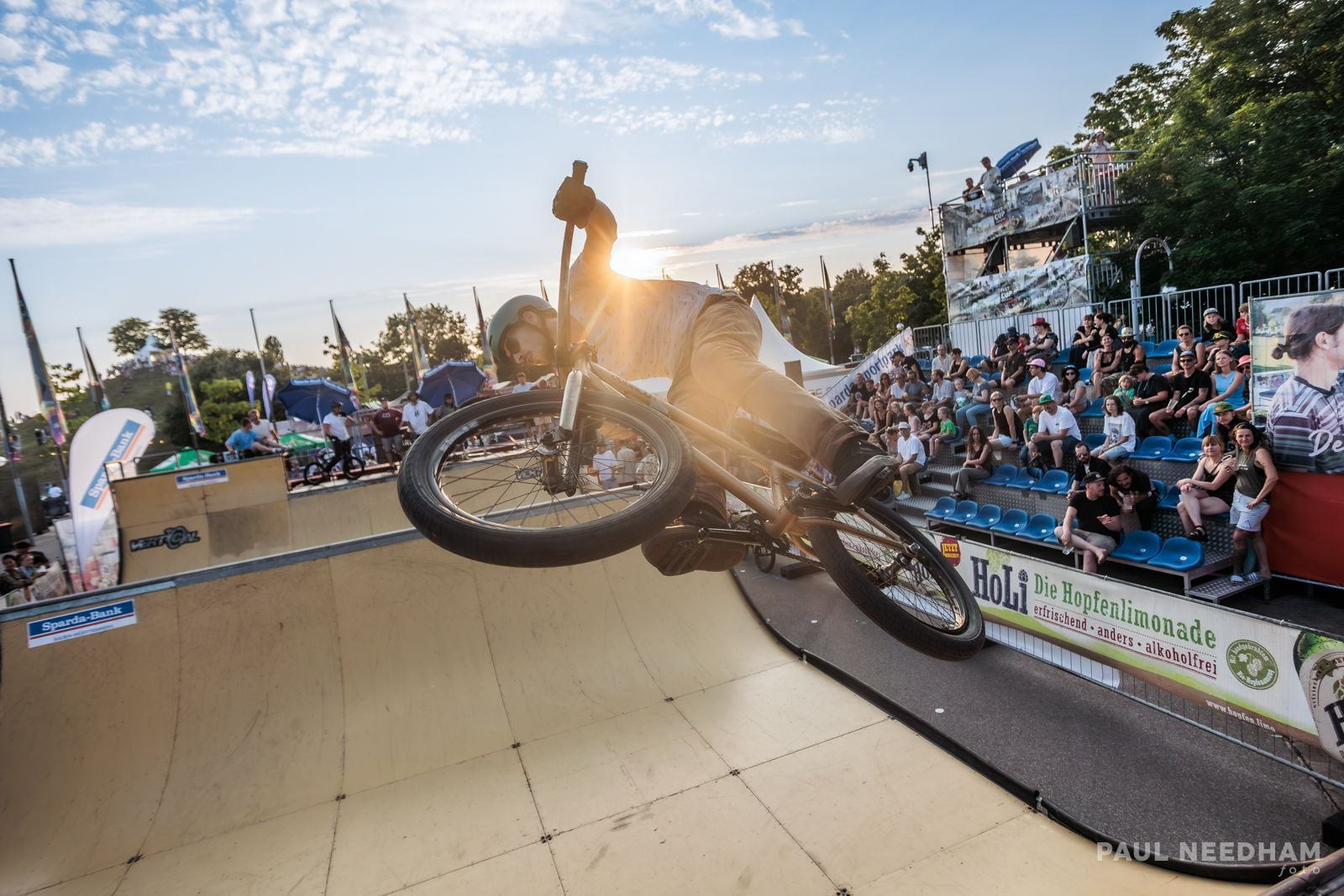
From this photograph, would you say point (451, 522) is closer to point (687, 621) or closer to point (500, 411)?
point (500, 411)

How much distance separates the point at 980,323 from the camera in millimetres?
16203

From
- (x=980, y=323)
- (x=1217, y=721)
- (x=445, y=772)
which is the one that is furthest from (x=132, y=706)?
(x=980, y=323)

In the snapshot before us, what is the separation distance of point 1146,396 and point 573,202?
31.4 ft

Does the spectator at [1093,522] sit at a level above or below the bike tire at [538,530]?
below

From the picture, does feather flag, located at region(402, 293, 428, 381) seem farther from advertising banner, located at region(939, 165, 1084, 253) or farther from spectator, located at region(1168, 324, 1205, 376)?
spectator, located at region(1168, 324, 1205, 376)

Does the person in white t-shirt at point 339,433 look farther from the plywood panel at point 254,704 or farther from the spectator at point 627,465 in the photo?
the spectator at point 627,465

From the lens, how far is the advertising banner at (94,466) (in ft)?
46.4

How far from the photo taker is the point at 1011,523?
1043 centimetres

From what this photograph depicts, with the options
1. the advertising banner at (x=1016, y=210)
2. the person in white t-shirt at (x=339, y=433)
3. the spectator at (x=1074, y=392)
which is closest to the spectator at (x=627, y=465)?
the spectator at (x=1074, y=392)

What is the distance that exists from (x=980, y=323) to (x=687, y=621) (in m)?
11.6

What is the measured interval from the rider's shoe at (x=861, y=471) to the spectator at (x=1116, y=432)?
7898mm

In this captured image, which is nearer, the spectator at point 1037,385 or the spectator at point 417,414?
the spectator at point 1037,385

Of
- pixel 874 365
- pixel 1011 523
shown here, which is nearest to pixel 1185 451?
pixel 1011 523

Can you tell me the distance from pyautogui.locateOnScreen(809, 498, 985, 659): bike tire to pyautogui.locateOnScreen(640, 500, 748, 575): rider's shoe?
51 cm
